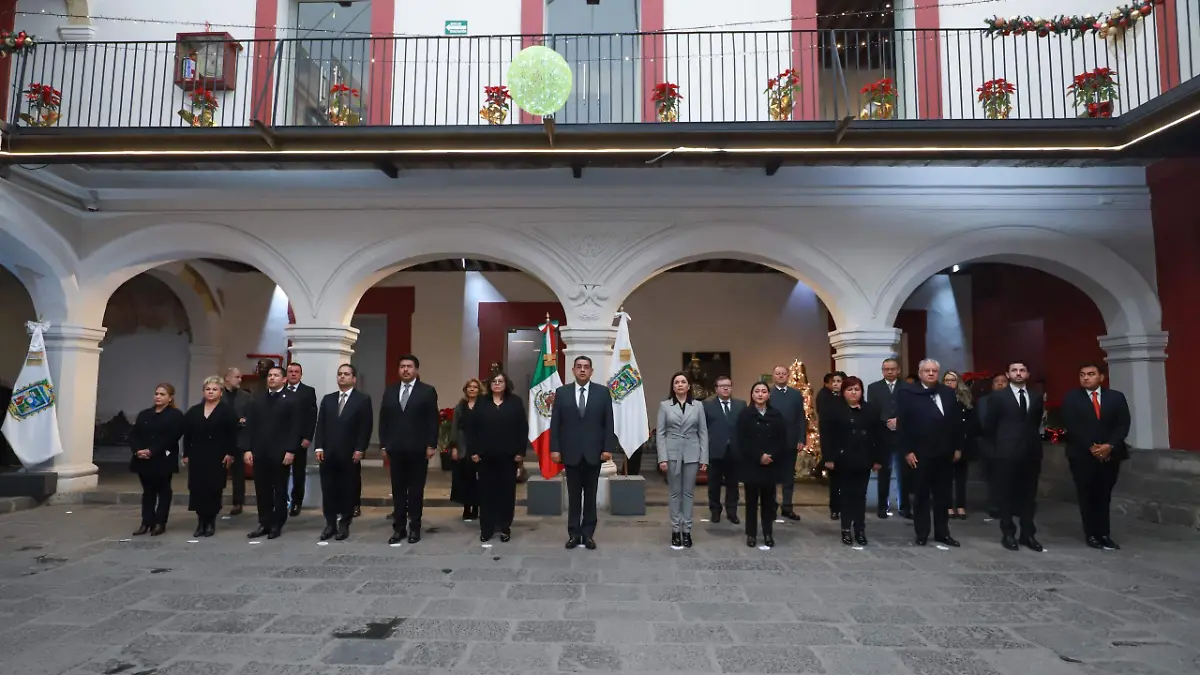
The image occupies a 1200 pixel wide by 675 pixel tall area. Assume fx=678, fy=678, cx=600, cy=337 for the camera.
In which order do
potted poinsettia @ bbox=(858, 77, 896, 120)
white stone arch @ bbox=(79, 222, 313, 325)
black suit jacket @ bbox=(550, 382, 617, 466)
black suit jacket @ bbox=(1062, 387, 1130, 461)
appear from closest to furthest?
black suit jacket @ bbox=(1062, 387, 1130, 461)
black suit jacket @ bbox=(550, 382, 617, 466)
potted poinsettia @ bbox=(858, 77, 896, 120)
white stone arch @ bbox=(79, 222, 313, 325)

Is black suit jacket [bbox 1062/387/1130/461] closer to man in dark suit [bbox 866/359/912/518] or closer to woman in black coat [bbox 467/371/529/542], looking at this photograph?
man in dark suit [bbox 866/359/912/518]

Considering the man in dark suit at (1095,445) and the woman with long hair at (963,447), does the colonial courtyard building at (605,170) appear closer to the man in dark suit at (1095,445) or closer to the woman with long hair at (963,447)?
the woman with long hair at (963,447)

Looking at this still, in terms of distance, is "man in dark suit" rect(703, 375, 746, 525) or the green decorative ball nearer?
the green decorative ball

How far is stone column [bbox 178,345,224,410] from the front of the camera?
457 inches

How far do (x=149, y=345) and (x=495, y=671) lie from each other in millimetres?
11612

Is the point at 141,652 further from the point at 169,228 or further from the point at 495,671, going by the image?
the point at 169,228

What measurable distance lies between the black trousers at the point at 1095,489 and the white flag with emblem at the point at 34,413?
33.9ft

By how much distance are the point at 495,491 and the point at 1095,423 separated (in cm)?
505

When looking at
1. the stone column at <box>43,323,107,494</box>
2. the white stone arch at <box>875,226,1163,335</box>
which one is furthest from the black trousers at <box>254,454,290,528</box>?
the white stone arch at <box>875,226,1163,335</box>

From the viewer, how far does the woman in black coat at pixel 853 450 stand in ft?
18.4

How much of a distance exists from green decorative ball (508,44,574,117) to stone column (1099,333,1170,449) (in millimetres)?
6728

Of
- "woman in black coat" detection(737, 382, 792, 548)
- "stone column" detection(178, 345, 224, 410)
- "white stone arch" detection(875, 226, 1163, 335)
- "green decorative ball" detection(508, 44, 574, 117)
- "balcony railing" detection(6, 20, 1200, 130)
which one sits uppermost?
"balcony railing" detection(6, 20, 1200, 130)

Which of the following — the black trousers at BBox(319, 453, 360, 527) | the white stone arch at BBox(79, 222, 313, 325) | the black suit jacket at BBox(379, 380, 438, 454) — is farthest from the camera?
the white stone arch at BBox(79, 222, 313, 325)

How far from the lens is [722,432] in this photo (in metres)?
6.54
